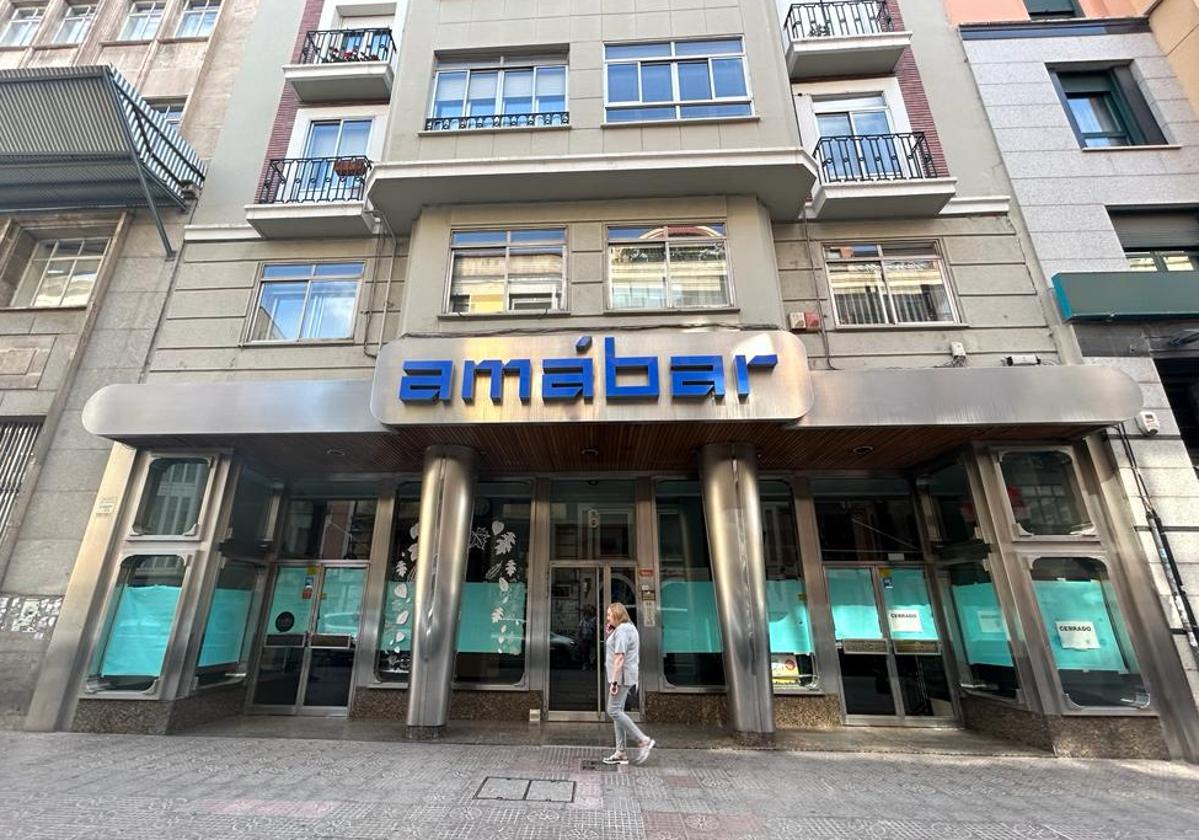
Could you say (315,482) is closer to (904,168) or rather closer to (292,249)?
(292,249)

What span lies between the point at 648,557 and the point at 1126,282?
908 cm

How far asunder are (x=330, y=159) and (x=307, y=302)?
3140 mm

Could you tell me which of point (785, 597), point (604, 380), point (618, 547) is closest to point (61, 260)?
point (604, 380)

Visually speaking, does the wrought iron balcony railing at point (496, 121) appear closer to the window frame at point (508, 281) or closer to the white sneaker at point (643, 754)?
the window frame at point (508, 281)

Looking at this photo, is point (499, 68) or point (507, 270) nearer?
point (507, 270)

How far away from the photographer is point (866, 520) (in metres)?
9.52

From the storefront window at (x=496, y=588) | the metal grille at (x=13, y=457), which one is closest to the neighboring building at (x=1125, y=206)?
the storefront window at (x=496, y=588)

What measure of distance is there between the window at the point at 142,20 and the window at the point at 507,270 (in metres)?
10.9

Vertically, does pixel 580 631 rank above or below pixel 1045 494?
below

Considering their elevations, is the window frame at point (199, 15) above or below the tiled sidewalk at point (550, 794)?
above

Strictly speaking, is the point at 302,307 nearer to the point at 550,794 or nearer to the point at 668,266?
the point at 668,266

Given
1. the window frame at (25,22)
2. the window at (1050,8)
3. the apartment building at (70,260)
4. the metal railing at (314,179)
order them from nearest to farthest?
the apartment building at (70,260), the metal railing at (314,179), the window at (1050,8), the window frame at (25,22)

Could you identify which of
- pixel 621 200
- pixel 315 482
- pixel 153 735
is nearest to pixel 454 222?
pixel 621 200

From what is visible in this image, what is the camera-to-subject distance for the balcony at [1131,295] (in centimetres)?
847
